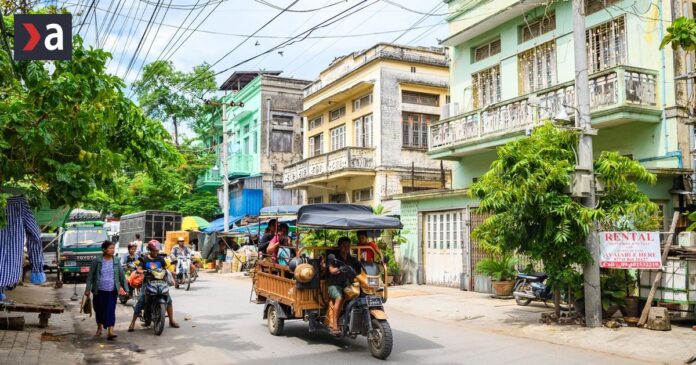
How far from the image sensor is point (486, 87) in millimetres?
20734

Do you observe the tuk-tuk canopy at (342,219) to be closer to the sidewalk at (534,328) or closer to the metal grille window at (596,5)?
the sidewalk at (534,328)

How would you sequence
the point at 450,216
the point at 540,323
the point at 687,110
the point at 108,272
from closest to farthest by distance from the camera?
1. the point at 108,272
2. the point at 540,323
3. the point at 687,110
4. the point at 450,216

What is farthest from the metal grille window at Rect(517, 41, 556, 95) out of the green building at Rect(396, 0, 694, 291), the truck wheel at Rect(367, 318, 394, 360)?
the truck wheel at Rect(367, 318, 394, 360)

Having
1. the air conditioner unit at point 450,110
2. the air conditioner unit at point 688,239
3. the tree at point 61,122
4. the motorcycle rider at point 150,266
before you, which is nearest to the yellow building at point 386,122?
the air conditioner unit at point 450,110

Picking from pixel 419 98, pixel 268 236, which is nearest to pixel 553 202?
pixel 268 236

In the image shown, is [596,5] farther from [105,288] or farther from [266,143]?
[266,143]

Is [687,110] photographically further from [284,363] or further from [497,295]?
[284,363]

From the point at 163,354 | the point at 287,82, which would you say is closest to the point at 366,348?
the point at 163,354

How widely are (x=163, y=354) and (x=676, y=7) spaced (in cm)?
1395

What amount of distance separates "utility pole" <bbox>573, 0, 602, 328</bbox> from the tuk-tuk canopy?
401 centimetres

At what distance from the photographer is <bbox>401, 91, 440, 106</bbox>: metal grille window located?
2636 cm

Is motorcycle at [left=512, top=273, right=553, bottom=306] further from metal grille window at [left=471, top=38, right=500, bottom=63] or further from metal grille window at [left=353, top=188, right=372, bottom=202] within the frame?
metal grille window at [left=353, top=188, right=372, bottom=202]

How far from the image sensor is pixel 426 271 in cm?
2069

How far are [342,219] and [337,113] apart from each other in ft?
68.4
